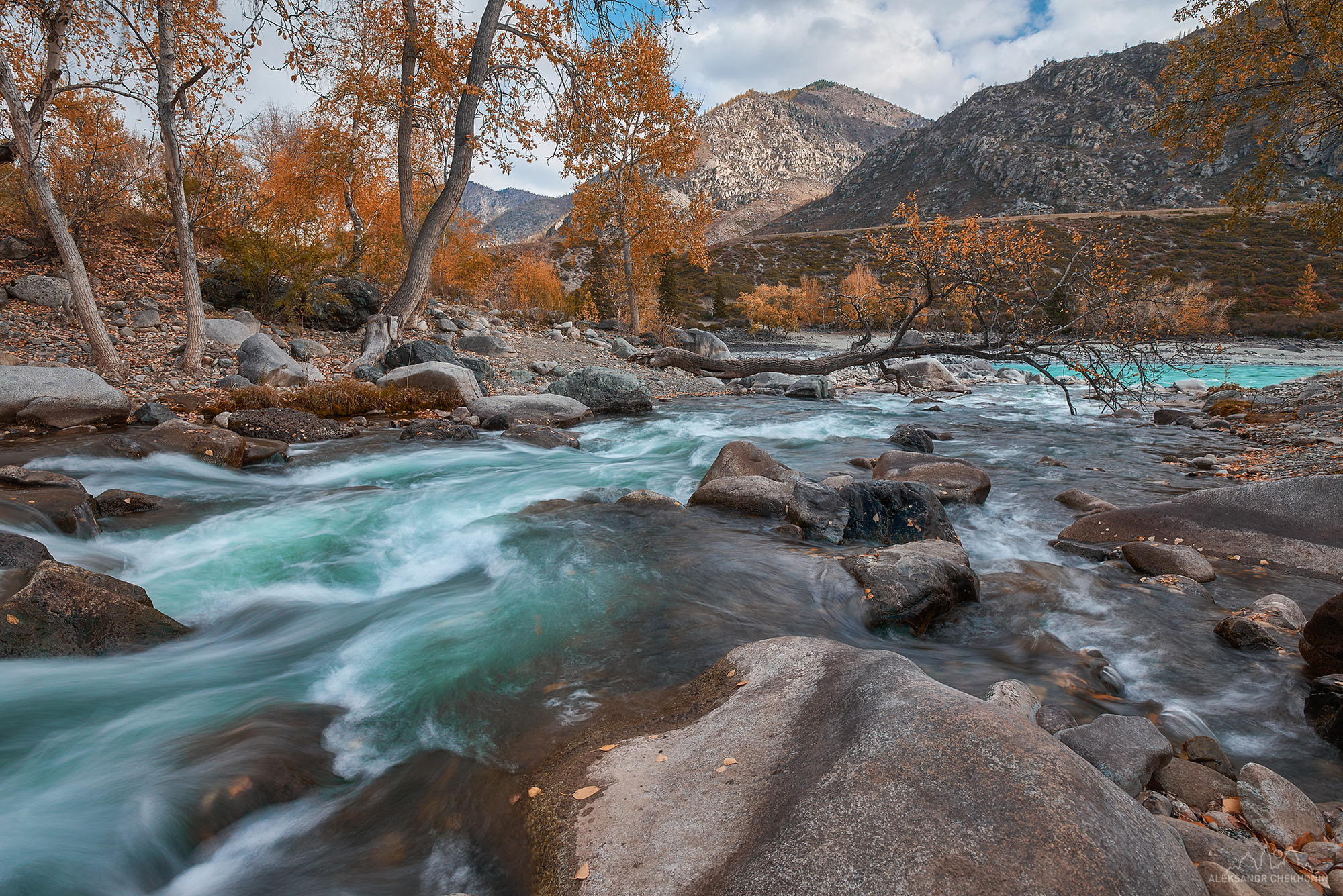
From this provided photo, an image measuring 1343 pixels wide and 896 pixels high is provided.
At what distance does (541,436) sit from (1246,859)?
930 centimetres

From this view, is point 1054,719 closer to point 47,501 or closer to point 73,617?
point 73,617

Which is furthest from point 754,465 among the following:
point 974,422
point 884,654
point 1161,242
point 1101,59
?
point 1101,59

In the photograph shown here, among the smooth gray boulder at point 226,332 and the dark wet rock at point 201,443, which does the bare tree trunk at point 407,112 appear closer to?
the smooth gray boulder at point 226,332

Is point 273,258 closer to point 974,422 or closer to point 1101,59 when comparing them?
point 974,422

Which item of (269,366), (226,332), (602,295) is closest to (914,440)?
(269,366)

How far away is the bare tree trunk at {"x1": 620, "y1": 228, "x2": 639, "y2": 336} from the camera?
24469mm

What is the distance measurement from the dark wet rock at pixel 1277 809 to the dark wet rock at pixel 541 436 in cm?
892

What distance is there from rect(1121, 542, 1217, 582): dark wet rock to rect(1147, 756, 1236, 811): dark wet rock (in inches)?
121

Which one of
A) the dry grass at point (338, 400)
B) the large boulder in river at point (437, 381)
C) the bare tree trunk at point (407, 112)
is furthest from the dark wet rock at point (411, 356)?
the bare tree trunk at point (407, 112)

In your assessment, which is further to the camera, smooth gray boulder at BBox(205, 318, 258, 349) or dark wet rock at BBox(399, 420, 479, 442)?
smooth gray boulder at BBox(205, 318, 258, 349)

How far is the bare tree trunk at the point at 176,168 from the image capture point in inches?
371

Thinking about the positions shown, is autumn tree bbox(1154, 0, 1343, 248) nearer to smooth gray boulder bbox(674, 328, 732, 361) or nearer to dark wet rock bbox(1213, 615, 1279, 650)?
dark wet rock bbox(1213, 615, 1279, 650)

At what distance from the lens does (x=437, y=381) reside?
11.9m

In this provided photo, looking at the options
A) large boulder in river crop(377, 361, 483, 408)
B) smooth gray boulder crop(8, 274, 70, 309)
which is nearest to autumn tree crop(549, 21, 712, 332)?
large boulder in river crop(377, 361, 483, 408)
